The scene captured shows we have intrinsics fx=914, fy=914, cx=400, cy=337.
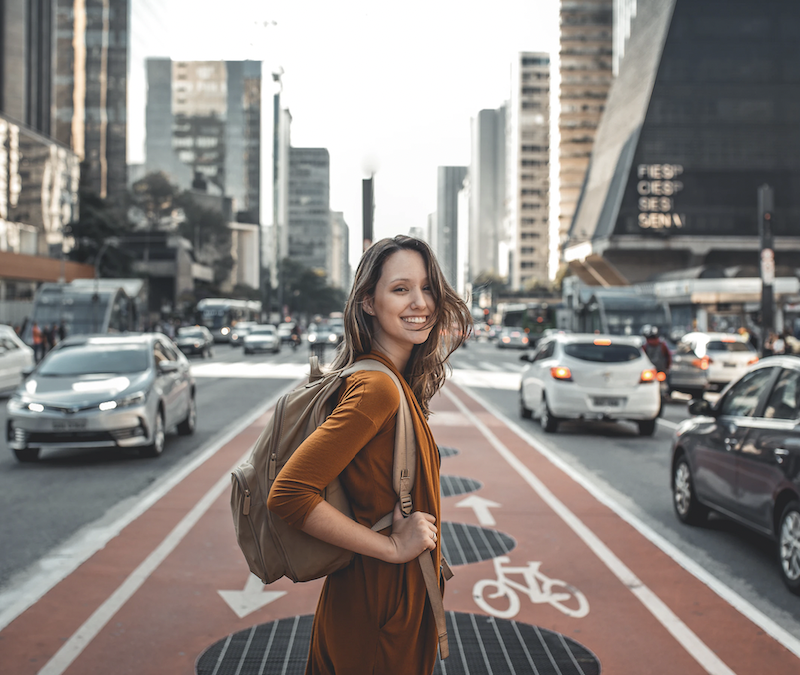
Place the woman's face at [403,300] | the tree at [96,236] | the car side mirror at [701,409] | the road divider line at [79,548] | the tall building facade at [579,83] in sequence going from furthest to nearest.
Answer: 1. the tall building facade at [579,83]
2. the tree at [96,236]
3. the car side mirror at [701,409]
4. the road divider line at [79,548]
5. the woman's face at [403,300]

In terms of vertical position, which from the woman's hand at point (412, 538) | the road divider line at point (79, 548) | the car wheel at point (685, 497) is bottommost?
the road divider line at point (79, 548)

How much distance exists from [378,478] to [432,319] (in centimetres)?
47

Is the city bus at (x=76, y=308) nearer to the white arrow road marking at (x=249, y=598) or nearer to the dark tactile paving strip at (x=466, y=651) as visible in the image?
the white arrow road marking at (x=249, y=598)

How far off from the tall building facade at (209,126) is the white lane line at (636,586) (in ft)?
492

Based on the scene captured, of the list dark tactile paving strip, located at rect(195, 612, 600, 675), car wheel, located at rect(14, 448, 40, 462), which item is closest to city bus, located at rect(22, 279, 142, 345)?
car wheel, located at rect(14, 448, 40, 462)

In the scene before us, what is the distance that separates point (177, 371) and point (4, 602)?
7.40 m

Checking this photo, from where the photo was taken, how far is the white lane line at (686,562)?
4.96 metres

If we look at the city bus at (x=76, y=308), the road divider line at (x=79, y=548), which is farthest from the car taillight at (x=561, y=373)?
the city bus at (x=76, y=308)

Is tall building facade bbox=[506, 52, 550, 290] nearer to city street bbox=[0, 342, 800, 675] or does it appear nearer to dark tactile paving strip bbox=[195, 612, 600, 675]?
city street bbox=[0, 342, 800, 675]

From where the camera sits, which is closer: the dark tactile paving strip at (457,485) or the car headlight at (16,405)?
the dark tactile paving strip at (457,485)

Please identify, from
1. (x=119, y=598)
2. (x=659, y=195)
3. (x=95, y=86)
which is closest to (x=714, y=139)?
(x=659, y=195)

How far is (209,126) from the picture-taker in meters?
161

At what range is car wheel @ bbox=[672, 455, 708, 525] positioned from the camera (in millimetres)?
7613

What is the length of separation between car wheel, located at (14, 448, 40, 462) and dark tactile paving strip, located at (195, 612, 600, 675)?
7208 mm
